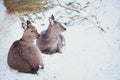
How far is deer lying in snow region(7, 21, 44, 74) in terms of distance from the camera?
7.14 ft

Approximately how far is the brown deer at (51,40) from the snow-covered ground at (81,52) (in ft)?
0.14

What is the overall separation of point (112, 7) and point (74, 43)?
0.47m

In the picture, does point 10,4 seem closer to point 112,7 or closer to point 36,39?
point 36,39

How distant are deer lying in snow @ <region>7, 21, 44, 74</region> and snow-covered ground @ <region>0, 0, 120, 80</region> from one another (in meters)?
0.04

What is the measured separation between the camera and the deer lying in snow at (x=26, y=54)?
218 cm

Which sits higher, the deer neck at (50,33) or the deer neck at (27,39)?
the deer neck at (50,33)

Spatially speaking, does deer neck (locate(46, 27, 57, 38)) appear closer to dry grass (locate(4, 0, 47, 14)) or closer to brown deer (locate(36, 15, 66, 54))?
brown deer (locate(36, 15, 66, 54))

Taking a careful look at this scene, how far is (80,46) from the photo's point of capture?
2242 mm

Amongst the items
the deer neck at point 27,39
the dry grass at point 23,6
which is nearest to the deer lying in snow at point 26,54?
the deer neck at point 27,39

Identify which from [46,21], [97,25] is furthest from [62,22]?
[97,25]

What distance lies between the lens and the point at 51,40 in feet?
7.40

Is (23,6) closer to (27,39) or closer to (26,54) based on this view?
(27,39)

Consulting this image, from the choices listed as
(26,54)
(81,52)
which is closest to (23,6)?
(26,54)

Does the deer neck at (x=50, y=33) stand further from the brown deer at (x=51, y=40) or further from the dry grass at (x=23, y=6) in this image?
the dry grass at (x=23, y=6)
